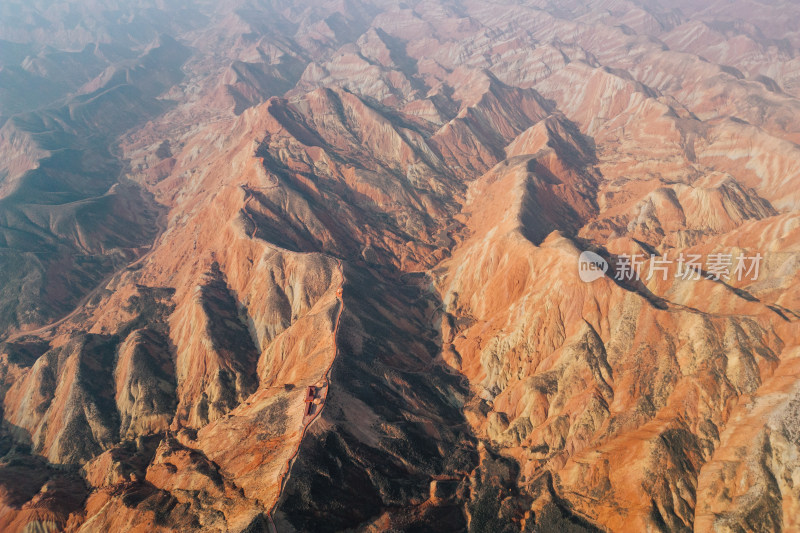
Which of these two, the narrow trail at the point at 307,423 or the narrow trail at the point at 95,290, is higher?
the narrow trail at the point at 307,423

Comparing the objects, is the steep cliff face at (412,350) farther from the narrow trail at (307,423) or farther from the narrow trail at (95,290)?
the narrow trail at (95,290)

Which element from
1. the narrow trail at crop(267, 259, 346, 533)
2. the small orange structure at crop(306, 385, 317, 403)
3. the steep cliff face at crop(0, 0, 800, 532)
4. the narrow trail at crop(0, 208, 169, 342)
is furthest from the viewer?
the narrow trail at crop(0, 208, 169, 342)

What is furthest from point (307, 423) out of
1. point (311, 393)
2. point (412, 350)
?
point (412, 350)

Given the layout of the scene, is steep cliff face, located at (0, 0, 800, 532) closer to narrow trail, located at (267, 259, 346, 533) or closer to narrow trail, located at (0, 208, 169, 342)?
narrow trail, located at (267, 259, 346, 533)

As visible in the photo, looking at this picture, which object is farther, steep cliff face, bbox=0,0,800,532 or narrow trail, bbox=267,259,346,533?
steep cliff face, bbox=0,0,800,532

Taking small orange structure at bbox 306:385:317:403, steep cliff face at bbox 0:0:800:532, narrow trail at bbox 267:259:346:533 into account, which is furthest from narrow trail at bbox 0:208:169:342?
small orange structure at bbox 306:385:317:403

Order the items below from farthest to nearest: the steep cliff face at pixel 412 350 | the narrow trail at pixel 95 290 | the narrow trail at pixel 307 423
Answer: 1. the narrow trail at pixel 95 290
2. the steep cliff face at pixel 412 350
3. the narrow trail at pixel 307 423

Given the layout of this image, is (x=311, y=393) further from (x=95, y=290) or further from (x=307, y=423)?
(x=95, y=290)

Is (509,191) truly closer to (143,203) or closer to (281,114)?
(281,114)

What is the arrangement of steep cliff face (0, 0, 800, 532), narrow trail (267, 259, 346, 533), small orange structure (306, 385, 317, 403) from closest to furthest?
narrow trail (267, 259, 346, 533)
steep cliff face (0, 0, 800, 532)
small orange structure (306, 385, 317, 403)

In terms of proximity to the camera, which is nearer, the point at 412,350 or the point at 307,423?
the point at 307,423

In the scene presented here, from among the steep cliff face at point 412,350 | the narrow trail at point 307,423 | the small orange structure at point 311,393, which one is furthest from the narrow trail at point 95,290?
the small orange structure at point 311,393
